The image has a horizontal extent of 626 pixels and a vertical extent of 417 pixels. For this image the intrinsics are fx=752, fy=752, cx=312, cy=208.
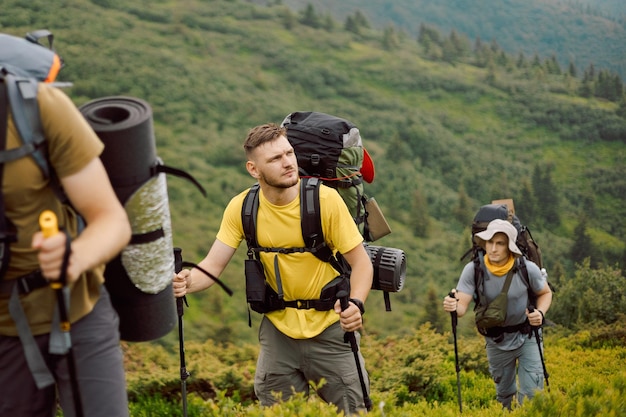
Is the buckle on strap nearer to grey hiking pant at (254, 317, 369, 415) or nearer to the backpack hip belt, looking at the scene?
grey hiking pant at (254, 317, 369, 415)

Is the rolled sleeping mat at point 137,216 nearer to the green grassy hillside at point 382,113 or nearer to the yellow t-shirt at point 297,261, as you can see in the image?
the yellow t-shirt at point 297,261

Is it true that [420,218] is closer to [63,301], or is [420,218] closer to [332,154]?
[332,154]

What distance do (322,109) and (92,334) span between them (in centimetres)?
9359

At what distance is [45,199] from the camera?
286 cm

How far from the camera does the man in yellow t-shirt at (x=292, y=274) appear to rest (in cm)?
488

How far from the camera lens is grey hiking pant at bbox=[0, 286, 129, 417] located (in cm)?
303

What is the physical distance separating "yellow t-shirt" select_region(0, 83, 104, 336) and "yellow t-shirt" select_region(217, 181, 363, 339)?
7.09 ft

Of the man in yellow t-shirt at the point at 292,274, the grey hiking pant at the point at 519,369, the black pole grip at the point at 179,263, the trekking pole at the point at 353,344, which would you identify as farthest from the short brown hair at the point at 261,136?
Answer: the grey hiking pant at the point at 519,369

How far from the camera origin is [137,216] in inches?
125

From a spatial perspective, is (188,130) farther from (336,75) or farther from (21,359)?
(21,359)

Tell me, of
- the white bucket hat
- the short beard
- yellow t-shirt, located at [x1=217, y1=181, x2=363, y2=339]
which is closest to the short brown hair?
the short beard

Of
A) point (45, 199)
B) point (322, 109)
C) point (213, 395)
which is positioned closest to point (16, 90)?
point (45, 199)

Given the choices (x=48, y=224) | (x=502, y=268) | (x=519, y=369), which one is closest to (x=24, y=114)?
(x=48, y=224)

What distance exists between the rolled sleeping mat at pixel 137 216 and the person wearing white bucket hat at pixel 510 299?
416 centimetres
